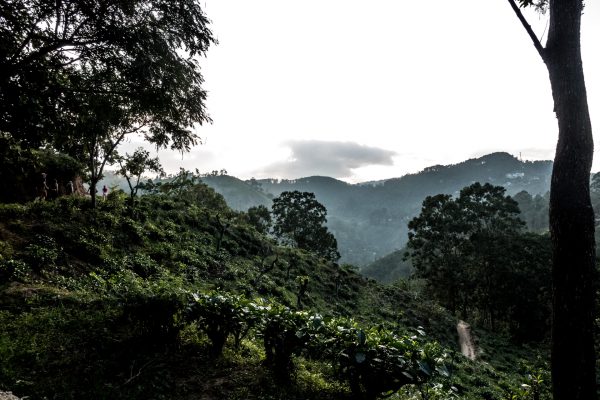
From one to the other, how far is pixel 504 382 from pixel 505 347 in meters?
13.4

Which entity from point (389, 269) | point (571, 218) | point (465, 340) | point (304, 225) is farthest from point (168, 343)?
point (389, 269)

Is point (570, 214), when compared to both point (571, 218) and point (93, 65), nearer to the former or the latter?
point (571, 218)

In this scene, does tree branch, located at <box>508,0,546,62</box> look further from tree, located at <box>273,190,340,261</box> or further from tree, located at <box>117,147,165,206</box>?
tree, located at <box>273,190,340,261</box>

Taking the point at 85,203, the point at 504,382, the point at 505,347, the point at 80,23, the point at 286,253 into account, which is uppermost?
the point at 80,23

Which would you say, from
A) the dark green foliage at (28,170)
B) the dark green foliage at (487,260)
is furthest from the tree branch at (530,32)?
the dark green foliage at (487,260)

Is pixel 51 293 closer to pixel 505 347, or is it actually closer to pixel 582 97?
pixel 582 97

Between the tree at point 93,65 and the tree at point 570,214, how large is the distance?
6.94 meters

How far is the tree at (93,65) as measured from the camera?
752cm

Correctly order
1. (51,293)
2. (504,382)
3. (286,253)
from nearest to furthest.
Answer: (51,293) → (504,382) → (286,253)

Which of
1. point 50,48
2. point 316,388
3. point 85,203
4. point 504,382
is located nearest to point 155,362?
point 316,388

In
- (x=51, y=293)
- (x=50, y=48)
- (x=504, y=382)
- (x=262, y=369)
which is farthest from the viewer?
(x=504, y=382)

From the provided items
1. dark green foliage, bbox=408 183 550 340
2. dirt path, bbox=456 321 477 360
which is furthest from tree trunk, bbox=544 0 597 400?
dark green foliage, bbox=408 183 550 340

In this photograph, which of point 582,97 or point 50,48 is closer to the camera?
point 582,97

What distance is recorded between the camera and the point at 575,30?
446 centimetres
